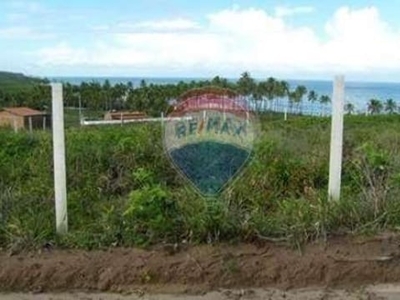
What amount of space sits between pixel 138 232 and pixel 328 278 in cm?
134

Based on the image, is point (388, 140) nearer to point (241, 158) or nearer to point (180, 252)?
point (241, 158)

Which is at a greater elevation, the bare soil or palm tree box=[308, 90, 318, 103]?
palm tree box=[308, 90, 318, 103]

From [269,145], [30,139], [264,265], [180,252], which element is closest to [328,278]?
[264,265]

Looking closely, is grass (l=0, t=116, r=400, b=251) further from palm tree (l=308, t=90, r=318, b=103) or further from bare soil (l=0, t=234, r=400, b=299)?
palm tree (l=308, t=90, r=318, b=103)

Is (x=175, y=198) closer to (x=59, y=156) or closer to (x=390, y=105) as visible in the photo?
(x=59, y=156)

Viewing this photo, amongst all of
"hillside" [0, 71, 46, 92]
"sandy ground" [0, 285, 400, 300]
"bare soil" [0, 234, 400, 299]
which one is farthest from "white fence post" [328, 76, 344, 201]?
"hillside" [0, 71, 46, 92]

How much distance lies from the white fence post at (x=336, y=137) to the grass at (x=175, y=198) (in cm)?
12

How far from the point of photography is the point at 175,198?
13.5ft

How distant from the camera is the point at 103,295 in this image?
11.4 ft

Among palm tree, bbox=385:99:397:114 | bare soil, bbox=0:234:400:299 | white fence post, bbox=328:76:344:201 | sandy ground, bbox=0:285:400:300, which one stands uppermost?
white fence post, bbox=328:76:344:201

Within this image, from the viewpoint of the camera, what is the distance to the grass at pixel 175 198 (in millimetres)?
3904

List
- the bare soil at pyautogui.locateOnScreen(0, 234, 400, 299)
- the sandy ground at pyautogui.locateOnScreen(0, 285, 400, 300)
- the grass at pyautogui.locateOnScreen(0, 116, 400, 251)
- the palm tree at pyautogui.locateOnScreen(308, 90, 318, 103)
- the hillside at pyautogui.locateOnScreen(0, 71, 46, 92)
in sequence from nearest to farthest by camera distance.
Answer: the sandy ground at pyautogui.locateOnScreen(0, 285, 400, 300) < the bare soil at pyautogui.locateOnScreen(0, 234, 400, 299) < the grass at pyautogui.locateOnScreen(0, 116, 400, 251) < the palm tree at pyautogui.locateOnScreen(308, 90, 318, 103) < the hillside at pyautogui.locateOnScreen(0, 71, 46, 92)

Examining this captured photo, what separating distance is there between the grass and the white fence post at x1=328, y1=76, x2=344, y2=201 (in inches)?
4.6

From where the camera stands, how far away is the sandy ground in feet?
11.3
